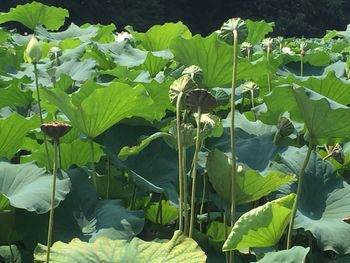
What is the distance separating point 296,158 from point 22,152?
61 centimetres

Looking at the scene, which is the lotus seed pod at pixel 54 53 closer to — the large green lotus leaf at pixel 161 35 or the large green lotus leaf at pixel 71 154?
the large green lotus leaf at pixel 161 35

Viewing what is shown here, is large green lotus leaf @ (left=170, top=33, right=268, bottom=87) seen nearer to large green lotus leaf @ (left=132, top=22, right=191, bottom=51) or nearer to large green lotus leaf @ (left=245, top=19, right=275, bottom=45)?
large green lotus leaf @ (left=132, top=22, right=191, bottom=51)

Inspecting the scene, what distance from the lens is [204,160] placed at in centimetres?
121

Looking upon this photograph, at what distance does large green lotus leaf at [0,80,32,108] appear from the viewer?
58.6 inches

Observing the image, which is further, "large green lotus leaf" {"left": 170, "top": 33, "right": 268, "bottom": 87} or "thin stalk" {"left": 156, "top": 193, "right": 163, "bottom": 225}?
"large green lotus leaf" {"left": 170, "top": 33, "right": 268, "bottom": 87}

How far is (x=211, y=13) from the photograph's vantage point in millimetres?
21656

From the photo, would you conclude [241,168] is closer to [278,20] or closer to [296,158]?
[296,158]

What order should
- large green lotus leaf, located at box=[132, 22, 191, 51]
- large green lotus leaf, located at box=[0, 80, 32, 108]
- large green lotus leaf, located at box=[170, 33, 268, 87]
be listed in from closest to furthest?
large green lotus leaf, located at box=[170, 33, 268, 87] → large green lotus leaf, located at box=[0, 80, 32, 108] → large green lotus leaf, located at box=[132, 22, 191, 51]

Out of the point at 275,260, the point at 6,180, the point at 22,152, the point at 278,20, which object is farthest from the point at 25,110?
the point at 278,20

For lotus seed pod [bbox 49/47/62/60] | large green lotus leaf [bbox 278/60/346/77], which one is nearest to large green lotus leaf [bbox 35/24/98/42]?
lotus seed pod [bbox 49/47/62/60]

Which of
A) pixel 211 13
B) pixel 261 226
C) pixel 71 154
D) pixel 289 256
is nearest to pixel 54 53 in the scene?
pixel 71 154

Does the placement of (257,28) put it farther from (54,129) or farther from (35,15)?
(54,129)

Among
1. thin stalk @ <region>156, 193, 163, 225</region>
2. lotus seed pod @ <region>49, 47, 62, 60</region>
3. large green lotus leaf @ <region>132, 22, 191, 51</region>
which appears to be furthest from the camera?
large green lotus leaf @ <region>132, 22, 191, 51</region>

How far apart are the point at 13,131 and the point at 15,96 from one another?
1.07 feet
